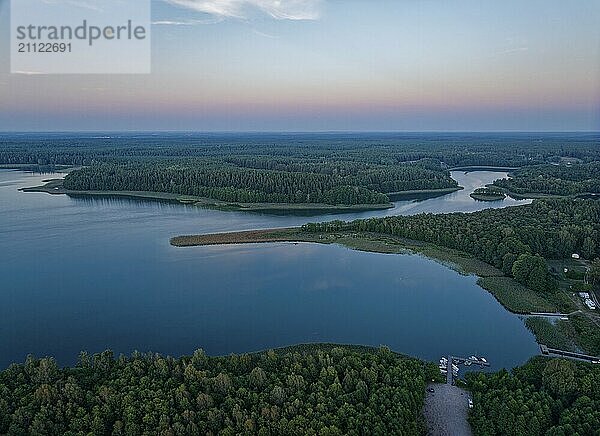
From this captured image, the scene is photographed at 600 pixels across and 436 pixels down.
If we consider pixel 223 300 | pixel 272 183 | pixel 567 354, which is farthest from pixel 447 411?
pixel 272 183

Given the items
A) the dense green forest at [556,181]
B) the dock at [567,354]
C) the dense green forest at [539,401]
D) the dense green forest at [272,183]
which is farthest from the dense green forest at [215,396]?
the dense green forest at [556,181]

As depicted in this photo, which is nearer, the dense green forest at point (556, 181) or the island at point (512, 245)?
the island at point (512, 245)

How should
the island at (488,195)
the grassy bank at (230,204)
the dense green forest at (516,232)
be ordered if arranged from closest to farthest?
the dense green forest at (516,232)
the grassy bank at (230,204)
the island at (488,195)

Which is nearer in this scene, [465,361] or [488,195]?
[465,361]

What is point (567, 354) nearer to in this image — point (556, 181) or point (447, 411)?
point (447, 411)

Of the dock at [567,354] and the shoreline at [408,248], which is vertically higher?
the shoreline at [408,248]

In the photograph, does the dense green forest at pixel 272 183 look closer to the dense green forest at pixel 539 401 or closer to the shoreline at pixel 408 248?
the shoreline at pixel 408 248

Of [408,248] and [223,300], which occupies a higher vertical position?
[408,248]

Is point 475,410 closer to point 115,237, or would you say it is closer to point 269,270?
point 269,270
